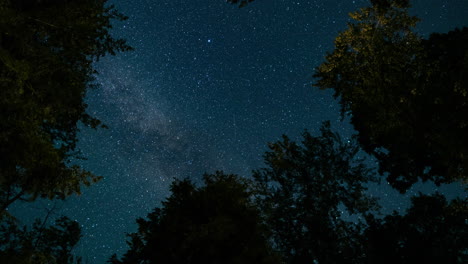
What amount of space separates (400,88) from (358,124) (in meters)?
5.78

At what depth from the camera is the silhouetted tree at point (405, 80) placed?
40.1 ft

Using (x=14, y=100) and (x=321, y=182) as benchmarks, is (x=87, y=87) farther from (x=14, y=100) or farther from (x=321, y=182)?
(x=321, y=182)

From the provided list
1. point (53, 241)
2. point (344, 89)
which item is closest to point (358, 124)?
point (344, 89)

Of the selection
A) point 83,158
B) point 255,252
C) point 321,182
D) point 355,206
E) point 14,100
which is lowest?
point 255,252

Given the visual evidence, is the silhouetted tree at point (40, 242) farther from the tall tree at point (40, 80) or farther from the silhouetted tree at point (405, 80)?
the silhouetted tree at point (405, 80)

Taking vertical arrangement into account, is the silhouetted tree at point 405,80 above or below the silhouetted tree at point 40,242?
above

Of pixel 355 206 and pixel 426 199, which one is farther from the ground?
pixel 426 199

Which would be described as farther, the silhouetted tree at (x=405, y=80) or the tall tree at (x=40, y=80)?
the silhouetted tree at (x=405, y=80)

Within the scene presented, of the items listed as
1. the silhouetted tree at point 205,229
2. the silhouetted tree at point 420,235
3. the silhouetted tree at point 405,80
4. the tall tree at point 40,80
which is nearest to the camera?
the tall tree at point 40,80

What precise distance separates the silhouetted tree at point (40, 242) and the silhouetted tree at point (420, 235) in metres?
20.4

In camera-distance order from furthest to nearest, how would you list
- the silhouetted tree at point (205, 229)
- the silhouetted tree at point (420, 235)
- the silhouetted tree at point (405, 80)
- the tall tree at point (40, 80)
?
1. the silhouetted tree at point (420, 235)
2. the silhouetted tree at point (405, 80)
3. the silhouetted tree at point (205, 229)
4. the tall tree at point (40, 80)

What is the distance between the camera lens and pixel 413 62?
13.3 meters

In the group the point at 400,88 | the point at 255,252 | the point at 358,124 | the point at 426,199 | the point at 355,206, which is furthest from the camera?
the point at 426,199

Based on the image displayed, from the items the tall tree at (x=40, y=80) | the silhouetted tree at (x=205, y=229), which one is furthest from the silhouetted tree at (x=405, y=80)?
the tall tree at (x=40, y=80)
